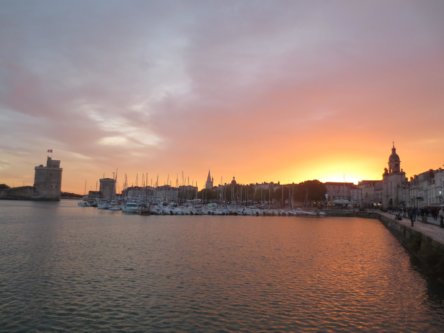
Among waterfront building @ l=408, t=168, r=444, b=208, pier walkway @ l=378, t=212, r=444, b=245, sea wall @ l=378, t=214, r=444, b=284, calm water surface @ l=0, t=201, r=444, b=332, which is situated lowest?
calm water surface @ l=0, t=201, r=444, b=332

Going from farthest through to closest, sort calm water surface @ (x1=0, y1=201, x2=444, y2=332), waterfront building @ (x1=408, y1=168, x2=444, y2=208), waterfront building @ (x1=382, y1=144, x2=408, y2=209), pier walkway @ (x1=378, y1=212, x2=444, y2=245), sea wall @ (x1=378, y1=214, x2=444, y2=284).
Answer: waterfront building @ (x1=382, y1=144, x2=408, y2=209), waterfront building @ (x1=408, y1=168, x2=444, y2=208), pier walkway @ (x1=378, y1=212, x2=444, y2=245), sea wall @ (x1=378, y1=214, x2=444, y2=284), calm water surface @ (x1=0, y1=201, x2=444, y2=332)

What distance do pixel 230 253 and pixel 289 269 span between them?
30.0 feet

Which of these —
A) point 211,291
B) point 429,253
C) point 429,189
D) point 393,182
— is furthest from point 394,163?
point 211,291

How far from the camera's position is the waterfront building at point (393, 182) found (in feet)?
492

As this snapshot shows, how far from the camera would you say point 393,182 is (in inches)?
6014

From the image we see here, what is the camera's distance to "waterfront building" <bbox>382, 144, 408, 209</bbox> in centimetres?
15000

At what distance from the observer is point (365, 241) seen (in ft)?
176

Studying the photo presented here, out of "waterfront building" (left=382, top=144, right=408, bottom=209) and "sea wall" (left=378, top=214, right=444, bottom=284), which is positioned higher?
"waterfront building" (left=382, top=144, right=408, bottom=209)

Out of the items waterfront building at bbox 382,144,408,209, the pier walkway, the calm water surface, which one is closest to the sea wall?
the pier walkway

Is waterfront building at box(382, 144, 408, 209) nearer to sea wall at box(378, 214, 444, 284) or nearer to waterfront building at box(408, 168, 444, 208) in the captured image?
waterfront building at box(408, 168, 444, 208)

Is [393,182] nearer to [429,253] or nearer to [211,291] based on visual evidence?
[429,253]

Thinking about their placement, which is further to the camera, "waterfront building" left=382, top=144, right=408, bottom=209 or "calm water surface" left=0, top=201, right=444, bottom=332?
"waterfront building" left=382, top=144, right=408, bottom=209

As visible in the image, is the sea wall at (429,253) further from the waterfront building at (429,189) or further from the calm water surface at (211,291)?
the waterfront building at (429,189)

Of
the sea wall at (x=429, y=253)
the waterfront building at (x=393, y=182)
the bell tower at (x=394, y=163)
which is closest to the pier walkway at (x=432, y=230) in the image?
the sea wall at (x=429, y=253)
